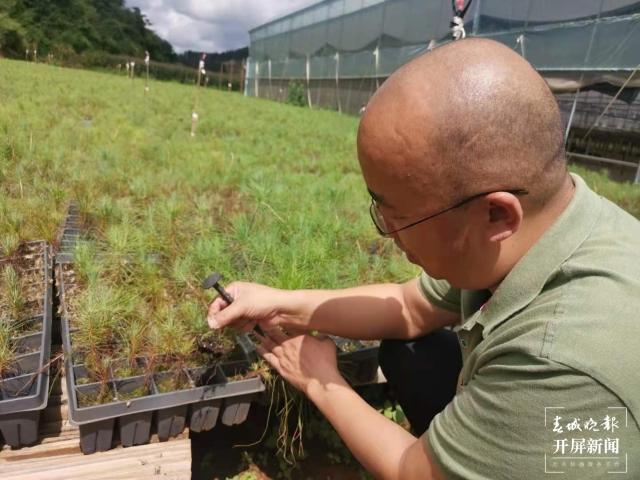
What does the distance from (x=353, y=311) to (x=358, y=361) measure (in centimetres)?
36

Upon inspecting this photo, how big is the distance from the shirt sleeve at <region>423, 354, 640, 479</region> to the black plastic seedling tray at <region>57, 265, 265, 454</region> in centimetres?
77

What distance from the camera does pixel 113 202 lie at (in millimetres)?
2697

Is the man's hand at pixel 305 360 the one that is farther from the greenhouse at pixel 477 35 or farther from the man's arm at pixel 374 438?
the greenhouse at pixel 477 35

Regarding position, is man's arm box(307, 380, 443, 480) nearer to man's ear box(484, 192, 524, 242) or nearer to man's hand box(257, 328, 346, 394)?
man's hand box(257, 328, 346, 394)

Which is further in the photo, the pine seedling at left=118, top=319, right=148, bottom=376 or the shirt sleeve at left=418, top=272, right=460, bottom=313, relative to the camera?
the pine seedling at left=118, top=319, right=148, bottom=376

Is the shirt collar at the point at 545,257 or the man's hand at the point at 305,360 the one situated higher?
the shirt collar at the point at 545,257

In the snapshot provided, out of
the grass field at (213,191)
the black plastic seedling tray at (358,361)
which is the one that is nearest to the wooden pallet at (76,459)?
the black plastic seedling tray at (358,361)

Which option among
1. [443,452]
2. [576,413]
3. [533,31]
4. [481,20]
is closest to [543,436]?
[576,413]

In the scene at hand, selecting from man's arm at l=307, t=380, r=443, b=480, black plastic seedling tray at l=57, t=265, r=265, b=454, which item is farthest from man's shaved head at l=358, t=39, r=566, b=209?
black plastic seedling tray at l=57, t=265, r=265, b=454

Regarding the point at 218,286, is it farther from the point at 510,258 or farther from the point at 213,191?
the point at 213,191

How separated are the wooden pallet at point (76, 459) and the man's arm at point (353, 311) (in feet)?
1.29

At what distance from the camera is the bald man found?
77cm

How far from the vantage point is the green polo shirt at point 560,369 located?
755 mm

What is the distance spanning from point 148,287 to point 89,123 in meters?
4.00
